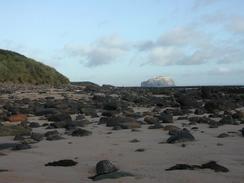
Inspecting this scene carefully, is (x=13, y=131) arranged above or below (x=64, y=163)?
Answer: above

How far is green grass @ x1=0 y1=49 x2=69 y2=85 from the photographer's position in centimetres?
6128

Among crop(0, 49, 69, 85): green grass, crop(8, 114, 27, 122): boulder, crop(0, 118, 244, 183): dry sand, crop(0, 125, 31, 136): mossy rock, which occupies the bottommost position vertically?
crop(0, 118, 244, 183): dry sand

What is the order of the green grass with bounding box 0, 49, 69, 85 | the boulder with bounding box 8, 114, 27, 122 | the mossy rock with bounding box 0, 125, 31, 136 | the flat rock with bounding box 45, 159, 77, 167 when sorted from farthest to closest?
1. the green grass with bounding box 0, 49, 69, 85
2. the boulder with bounding box 8, 114, 27, 122
3. the mossy rock with bounding box 0, 125, 31, 136
4. the flat rock with bounding box 45, 159, 77, 167

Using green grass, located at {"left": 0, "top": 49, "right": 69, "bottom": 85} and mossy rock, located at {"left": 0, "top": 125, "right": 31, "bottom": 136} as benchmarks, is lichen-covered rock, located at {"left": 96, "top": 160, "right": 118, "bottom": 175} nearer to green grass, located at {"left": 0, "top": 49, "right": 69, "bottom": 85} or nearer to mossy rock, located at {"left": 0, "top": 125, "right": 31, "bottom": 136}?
mossy rock, located at {"left": 0, "top": 125, "right": 31, "bottom": 136}

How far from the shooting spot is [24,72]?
64125mm

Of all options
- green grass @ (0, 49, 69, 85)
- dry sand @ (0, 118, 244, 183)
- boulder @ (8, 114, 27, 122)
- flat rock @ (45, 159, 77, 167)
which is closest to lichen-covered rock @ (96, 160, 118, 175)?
dry sand @ (0, 118, 244, 183)

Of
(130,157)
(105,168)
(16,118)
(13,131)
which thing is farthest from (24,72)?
(105,168)

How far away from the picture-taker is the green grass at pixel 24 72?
61281 millimetres

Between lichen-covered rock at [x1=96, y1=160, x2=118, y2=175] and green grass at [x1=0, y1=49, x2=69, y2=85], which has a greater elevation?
green grass at [x1=0, y1=49, x2=69, y2=85]

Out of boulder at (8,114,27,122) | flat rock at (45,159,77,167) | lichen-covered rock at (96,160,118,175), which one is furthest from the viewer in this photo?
boulder at (8,114,27,122)

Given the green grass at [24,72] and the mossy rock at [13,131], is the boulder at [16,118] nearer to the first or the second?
the mossy rock at [13,131]

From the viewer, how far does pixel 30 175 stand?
8.04 metres

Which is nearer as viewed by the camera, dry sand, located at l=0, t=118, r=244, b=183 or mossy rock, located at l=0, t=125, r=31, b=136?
dry sand, located at l=0, t=118, r=244, b=183

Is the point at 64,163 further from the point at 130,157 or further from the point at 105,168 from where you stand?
the point at 130,157
